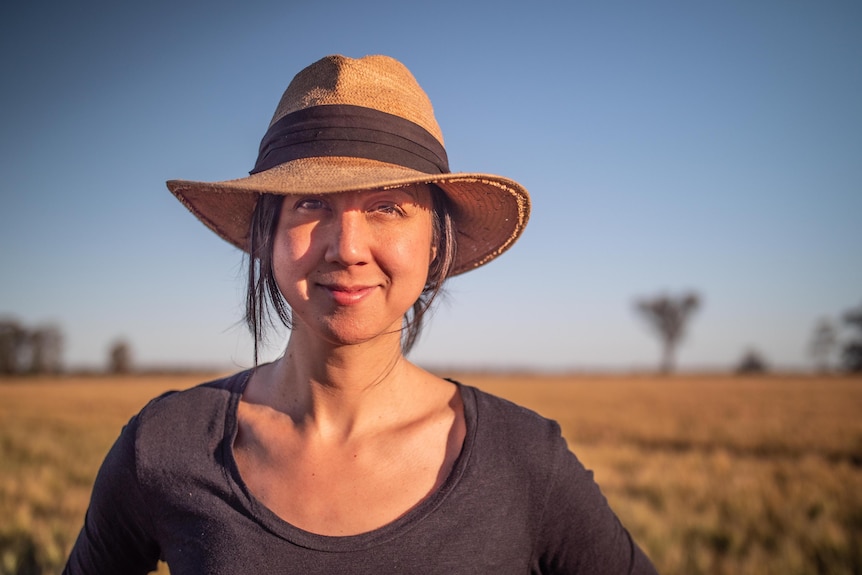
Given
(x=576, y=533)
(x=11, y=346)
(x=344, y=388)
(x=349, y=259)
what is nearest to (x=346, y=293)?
(x=349, y=259)

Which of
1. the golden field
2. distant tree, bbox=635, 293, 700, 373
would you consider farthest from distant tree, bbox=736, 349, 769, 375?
the golden field

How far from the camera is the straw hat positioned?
4.64ft

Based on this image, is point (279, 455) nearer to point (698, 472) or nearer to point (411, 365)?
point (411, 365)

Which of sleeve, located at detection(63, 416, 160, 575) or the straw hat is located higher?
the straw hat

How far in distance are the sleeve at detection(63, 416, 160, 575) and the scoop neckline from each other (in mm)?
246

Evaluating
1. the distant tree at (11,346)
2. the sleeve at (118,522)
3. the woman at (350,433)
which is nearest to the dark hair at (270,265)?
the woman at (350,433)

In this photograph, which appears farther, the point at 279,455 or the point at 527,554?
the point at 279,455

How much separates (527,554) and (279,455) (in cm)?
67

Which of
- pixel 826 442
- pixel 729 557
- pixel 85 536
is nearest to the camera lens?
pixel 85 536

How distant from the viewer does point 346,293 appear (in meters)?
1.40

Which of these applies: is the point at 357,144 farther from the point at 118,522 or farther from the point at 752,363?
the point at 752,363

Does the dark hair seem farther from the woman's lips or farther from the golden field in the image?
the golden field

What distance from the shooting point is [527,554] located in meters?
1.47

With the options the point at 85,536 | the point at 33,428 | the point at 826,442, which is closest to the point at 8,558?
the point at 85,536
